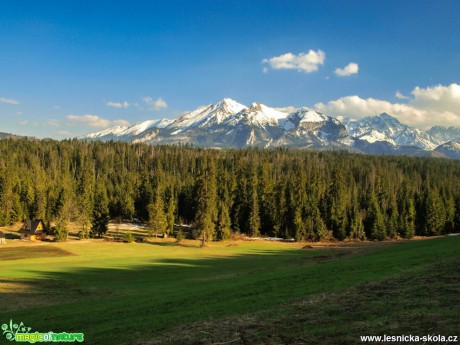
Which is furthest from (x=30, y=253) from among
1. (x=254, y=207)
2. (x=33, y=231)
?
(x=254, y=207)

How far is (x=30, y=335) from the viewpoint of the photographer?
63.0ft

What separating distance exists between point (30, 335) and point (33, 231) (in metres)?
83.0

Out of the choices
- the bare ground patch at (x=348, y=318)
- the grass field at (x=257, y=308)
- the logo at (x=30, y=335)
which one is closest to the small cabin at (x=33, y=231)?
the grass field at (x=257, y=308)

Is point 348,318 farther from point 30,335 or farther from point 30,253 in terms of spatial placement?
point 30,253

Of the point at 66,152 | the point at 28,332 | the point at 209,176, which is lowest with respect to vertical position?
the point at 28,332

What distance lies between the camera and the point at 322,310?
1490cm

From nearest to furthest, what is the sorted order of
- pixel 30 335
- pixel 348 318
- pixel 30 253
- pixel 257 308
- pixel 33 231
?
pixel 348 318
pixel 257 308
pixel 30 335
pixel 30 253
pixel 33 231

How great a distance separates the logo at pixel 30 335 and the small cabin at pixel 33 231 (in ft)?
260

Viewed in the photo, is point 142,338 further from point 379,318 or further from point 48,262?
point 48,262

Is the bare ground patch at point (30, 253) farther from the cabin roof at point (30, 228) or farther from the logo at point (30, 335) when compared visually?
the logo at point (30, 335)

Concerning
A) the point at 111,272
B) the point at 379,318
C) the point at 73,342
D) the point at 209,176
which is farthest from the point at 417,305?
the point at 209,176

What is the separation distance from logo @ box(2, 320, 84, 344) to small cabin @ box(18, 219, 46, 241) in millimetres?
79234

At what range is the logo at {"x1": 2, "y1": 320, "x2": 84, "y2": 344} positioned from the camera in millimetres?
17406

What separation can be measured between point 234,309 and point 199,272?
27265 mm
